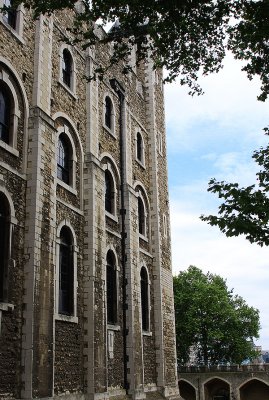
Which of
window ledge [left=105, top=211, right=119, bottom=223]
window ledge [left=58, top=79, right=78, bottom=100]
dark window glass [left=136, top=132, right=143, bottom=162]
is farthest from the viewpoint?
dark window glass [left=136, top=132, right=143, bottom=162]

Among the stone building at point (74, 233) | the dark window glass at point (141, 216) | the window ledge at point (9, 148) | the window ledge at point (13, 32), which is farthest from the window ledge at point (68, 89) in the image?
the dark window glass at point (141, 216)

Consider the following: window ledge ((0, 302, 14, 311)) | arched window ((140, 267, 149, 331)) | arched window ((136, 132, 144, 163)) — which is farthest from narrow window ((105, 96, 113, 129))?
window ledge ((0, 302, 14, 311))

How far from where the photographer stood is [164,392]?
2219 cm

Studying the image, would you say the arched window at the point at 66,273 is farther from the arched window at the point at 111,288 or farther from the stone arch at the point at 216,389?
the stone arch at the point at 216,389

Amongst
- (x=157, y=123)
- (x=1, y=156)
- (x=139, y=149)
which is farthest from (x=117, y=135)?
(x=1, y=156)

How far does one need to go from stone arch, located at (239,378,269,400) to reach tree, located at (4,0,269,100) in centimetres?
4404

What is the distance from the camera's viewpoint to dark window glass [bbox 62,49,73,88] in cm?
1839

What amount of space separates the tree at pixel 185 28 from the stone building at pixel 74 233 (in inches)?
58.2

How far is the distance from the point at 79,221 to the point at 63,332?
152 inches

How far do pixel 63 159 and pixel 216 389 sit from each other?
42.8 metres

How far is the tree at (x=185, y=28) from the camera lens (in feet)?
31.3

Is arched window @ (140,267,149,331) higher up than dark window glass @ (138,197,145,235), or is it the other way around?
dark window glass @ (138,197,145,235)

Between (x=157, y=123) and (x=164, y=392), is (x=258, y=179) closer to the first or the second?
(x=164, y=392)

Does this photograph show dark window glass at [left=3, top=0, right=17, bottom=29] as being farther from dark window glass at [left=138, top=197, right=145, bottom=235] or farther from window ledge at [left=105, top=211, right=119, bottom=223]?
dark window glass at [left=138, top=197, right=145, bottom=235]
